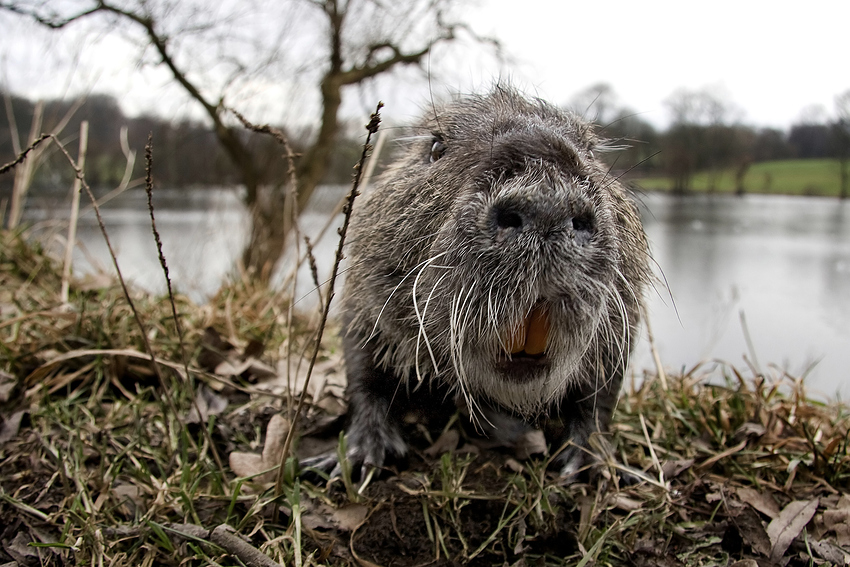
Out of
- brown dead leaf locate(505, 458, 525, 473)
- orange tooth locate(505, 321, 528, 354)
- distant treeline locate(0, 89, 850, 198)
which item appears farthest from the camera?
distant treeline locate(0, 89, 850, 198)

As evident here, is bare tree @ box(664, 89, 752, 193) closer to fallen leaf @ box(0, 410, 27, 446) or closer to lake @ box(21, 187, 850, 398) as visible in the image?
lake @ box(21, 187, 850, 398)

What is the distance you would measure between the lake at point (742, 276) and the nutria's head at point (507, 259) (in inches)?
45.6

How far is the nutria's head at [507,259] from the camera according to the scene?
113 cm

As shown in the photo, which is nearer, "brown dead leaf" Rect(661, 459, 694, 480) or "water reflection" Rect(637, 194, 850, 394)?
"brown dead leaf" Rect(661, 459, 694, 480)

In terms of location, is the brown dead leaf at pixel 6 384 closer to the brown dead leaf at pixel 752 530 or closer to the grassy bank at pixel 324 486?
the grassy bank at pixel 324 486

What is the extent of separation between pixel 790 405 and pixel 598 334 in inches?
43.3

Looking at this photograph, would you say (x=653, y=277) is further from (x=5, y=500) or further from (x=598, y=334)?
(x=5, y=500)

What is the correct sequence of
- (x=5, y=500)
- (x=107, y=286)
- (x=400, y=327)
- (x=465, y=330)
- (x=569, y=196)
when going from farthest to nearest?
(x=107, y=286) < (x=400, y=327) < (x=5, y=500) < (x=465, y=330) < (x=569, y=196)

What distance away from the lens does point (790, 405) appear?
1994mm

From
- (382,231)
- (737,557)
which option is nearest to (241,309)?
(382,231)

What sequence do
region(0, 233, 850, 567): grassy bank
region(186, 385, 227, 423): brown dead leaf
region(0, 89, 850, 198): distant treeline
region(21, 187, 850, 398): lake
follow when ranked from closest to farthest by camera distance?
region(0, 233, 850, 567): grassy bank, region(186, 385, 227, 423): brown dead leaf, region(21, 187, 850, 398): lake, region(0, 89, 850, 198): distant treeline

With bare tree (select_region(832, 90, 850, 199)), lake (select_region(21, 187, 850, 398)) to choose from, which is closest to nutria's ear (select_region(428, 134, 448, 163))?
lake (select_region(21, 187, 850, 398))

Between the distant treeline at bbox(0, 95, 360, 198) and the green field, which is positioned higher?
the distant treeline at bbox(0, 95, 360, 198)

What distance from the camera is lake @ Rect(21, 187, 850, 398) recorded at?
9.51 ft
